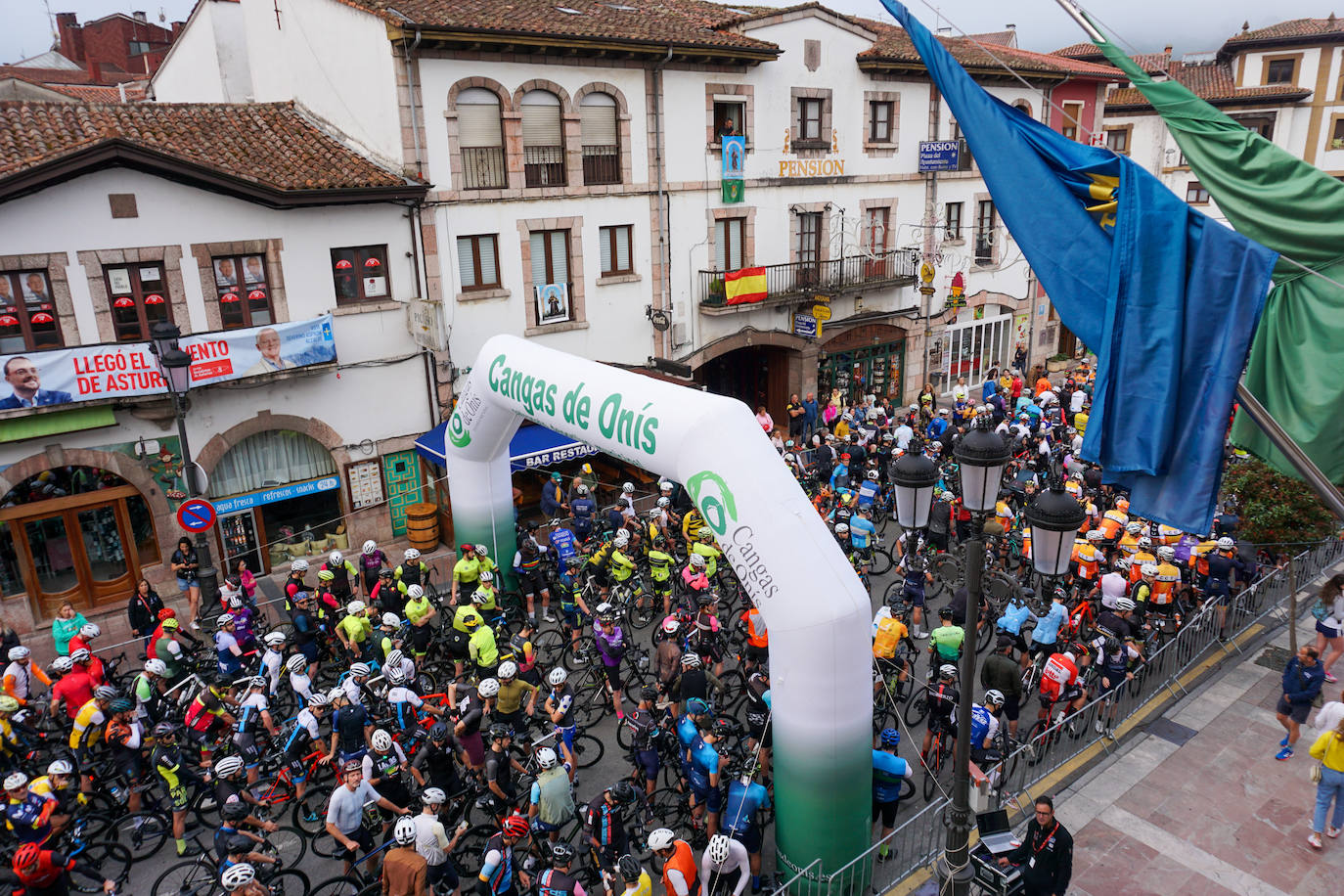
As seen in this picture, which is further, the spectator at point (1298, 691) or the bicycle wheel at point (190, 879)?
the spectator at point (1298, 691)

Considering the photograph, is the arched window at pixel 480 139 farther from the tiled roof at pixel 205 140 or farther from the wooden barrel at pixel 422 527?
the wooden barrel at pixel 422 527

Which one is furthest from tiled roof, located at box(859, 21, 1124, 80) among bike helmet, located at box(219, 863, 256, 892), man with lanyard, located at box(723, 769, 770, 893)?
bike helmet, located at box(219, 863, 256, 892)

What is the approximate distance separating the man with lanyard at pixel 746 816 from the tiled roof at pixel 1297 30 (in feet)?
171

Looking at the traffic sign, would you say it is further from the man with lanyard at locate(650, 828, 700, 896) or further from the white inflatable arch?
the man with lanyard at locate(650, 828, 700, 896)

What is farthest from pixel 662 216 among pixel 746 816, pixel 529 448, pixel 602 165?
pixel 746 816

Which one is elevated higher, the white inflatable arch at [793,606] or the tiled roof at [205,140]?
the tiled roof at [205,140]

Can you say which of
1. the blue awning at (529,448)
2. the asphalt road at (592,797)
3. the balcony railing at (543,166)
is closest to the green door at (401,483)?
the blue awning at (529,448)

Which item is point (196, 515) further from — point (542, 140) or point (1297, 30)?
point (1297, 30)

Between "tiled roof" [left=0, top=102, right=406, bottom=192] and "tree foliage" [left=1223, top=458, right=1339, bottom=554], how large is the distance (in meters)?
17.9

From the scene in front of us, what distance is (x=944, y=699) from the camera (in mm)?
11422

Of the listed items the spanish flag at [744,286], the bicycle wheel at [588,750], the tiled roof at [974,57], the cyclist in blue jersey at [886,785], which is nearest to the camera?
the cyclist in blue jersey at [886,785]

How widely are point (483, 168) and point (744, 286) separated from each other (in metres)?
7.91

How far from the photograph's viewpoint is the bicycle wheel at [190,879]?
987cm

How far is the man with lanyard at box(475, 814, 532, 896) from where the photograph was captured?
9031mm
